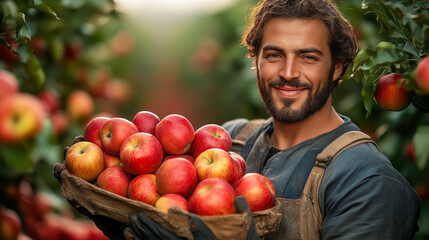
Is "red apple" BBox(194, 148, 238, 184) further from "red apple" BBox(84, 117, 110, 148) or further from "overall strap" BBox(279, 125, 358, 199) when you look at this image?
"red apple" BBox(84, 117, 110, 148)

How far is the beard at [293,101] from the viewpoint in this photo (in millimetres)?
2547

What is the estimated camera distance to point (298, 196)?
229 cm

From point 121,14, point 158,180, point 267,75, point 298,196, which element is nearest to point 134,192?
point 158,180

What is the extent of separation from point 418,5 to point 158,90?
6227mm

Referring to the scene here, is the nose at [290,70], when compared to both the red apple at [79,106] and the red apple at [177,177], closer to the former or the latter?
the red apple at [177,177]

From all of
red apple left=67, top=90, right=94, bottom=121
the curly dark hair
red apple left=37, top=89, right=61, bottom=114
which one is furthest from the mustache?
red apple left=67, top=90, right=94, bottom=121

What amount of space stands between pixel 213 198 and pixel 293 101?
964 millimetres

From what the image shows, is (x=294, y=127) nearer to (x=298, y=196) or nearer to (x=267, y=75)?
(x=267, y=75)

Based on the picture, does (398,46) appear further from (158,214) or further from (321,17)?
(158,214)

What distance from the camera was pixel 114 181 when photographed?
80.0 inches

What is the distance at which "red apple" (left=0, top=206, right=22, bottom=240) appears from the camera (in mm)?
2275

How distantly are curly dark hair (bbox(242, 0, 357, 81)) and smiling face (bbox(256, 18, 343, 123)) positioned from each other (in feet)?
0.14

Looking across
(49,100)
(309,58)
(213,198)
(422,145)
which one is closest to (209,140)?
(213,198)

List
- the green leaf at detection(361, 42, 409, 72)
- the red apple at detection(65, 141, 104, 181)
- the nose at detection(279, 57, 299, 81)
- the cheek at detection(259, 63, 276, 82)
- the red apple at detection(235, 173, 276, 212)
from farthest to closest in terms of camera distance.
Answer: the cheek at detection(259, 63, 276, 82), the nose at detection(279, 57, 299, 81), the red apple at detection(65, 141, 104, 181), the red apple at detection(235, 173, 276, 212), the green leaf at detection(361, 42, 409, 72)
